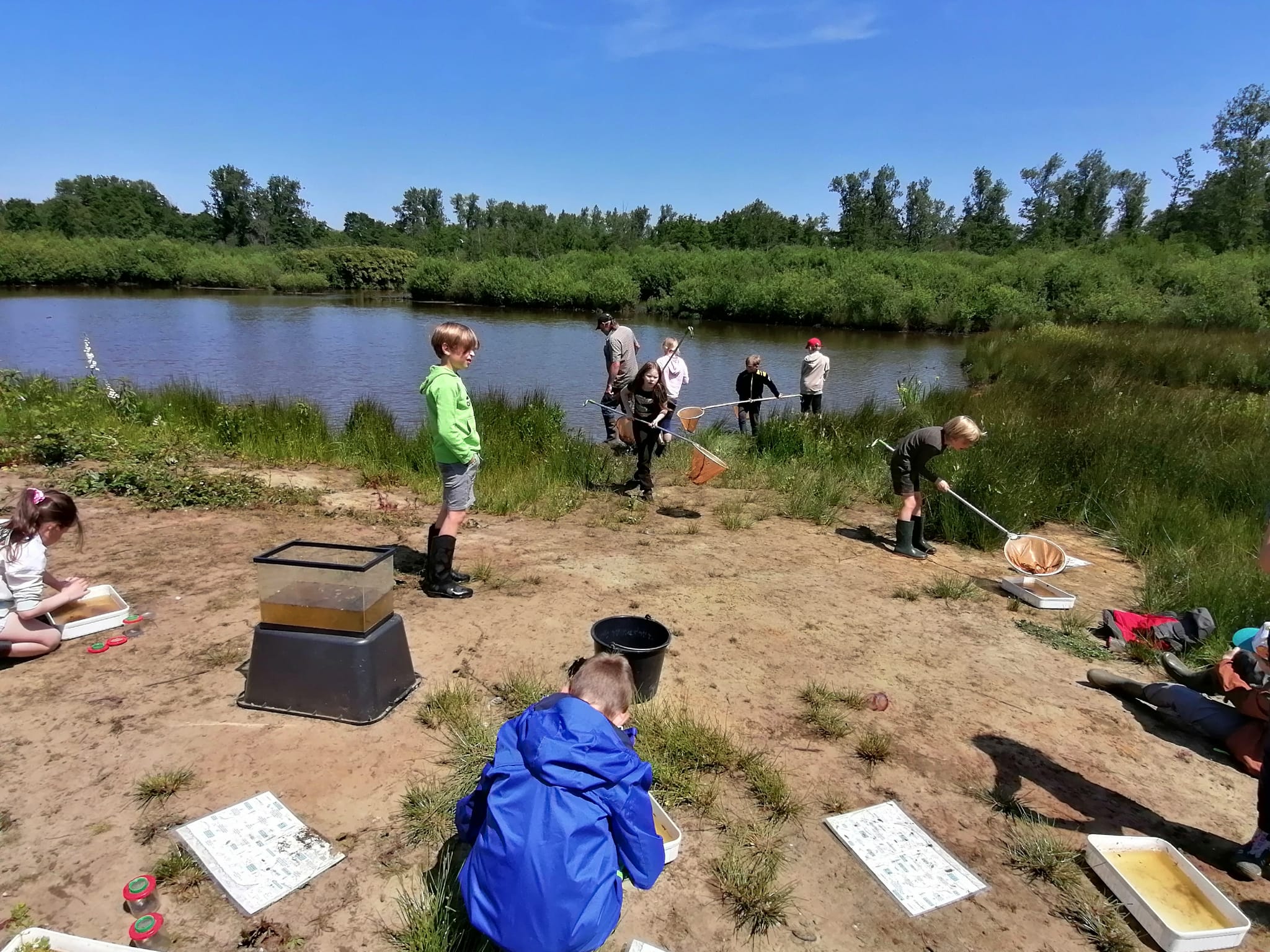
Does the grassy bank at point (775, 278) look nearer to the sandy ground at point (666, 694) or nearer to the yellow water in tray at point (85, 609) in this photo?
the sandy ground at point (666, 694)

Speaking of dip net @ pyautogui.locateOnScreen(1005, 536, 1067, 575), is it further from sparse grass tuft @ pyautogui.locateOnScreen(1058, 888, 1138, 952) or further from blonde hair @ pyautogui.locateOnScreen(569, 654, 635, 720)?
blonde hair @ pyautogui.locateOnScreen(569, 654, 635, 720)

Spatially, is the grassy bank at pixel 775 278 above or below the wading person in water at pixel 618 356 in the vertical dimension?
above

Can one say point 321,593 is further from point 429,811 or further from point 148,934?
point 148,934

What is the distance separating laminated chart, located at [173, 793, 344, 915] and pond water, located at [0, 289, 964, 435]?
9.52 metres

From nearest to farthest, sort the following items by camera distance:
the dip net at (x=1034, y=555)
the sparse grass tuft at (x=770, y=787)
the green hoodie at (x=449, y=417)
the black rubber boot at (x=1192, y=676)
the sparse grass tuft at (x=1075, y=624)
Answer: the sparse grass tuft at (x=770, y=787), the black rubber boot at (x=1192, y=676), the green hoodie at (x=449, y=417), the sparse grass tuft at (x=1075, y=624), the dip net at (x=1034, y=555)

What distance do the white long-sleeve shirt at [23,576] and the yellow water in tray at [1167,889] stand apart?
513 cm

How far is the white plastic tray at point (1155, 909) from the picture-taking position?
8.09 feet

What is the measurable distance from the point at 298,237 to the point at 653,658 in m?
103

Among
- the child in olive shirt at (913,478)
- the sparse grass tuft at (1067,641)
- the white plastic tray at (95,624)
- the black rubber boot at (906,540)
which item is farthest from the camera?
the black rubber boot at (906,540)

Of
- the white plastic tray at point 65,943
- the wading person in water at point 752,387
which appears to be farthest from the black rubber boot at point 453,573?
the wading person in water at point 752,387

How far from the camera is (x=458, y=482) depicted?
15.2 feet

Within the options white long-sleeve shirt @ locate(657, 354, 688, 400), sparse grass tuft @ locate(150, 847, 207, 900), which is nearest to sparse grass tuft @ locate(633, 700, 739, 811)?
sparse grass tuft @ locate(150, 847, 207, 900)

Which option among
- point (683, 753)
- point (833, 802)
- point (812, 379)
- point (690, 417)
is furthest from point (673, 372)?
point (833, 802)

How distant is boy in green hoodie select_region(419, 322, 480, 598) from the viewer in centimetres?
442
